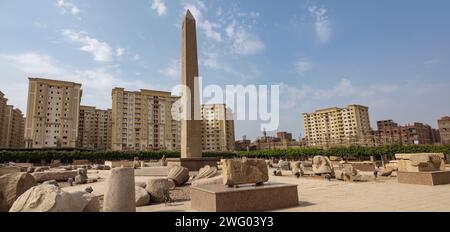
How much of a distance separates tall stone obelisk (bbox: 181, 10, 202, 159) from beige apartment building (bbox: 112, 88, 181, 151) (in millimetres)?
65574

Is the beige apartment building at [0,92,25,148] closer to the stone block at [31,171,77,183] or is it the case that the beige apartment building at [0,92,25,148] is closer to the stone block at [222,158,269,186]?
the stone block at [31,171,77,183]

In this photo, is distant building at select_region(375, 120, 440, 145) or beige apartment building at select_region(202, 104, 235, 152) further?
beige apartment building at select_region(202, 104, 235, 152)

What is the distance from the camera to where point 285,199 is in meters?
7.38

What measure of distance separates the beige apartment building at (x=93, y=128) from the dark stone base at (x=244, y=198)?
9934cm

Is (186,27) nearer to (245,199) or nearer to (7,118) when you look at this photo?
(245,199)

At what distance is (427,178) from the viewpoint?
10.8 meters

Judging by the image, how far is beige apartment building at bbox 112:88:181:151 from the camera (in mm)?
79688

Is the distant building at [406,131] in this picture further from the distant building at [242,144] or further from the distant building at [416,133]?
the distant building at [242,144]

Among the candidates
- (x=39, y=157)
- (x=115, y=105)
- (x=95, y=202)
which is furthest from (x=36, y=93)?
(x=95, y=202)

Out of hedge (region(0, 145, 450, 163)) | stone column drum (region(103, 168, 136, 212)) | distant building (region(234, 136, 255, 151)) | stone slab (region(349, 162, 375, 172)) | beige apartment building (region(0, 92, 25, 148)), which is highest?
beige apartment building (region(0, 92, 25, 148))

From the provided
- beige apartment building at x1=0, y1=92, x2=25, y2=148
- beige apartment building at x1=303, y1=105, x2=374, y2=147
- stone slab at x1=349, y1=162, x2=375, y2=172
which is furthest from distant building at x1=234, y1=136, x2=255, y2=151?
stone slab at x1=349, y1=162, x2=375, y2=172

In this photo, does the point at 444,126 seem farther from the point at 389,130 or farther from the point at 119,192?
the point at 119,192

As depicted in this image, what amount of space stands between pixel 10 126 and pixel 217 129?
233 ft

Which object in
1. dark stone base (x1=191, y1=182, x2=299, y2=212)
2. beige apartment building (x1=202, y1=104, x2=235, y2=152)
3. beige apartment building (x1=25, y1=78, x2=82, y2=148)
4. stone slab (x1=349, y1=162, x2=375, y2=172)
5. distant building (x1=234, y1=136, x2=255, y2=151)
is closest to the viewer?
dark stone base (x1=191, y1=182, x2=299, y2=212)
